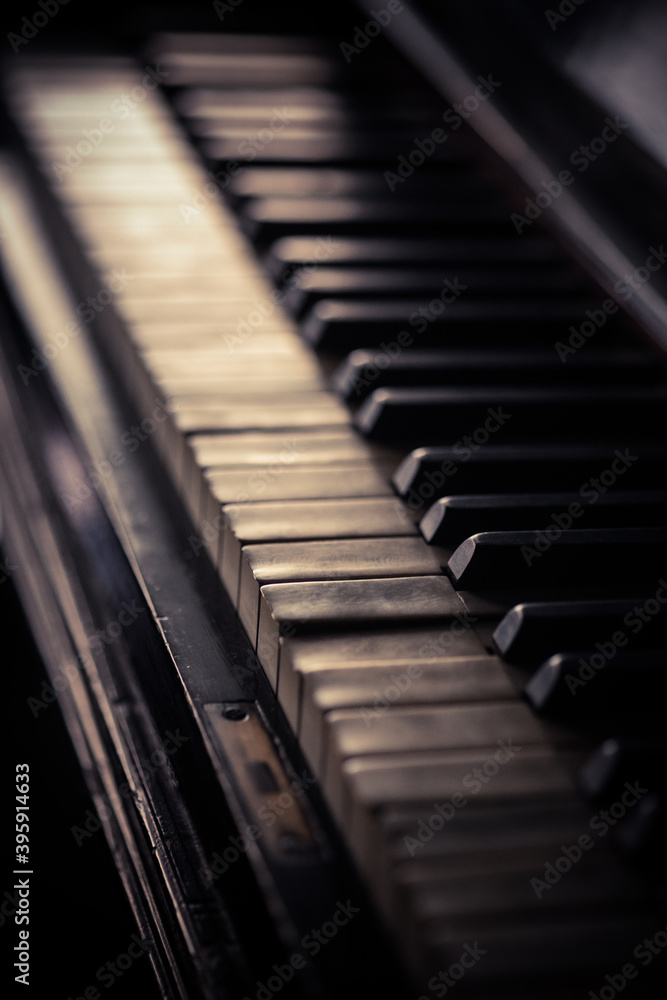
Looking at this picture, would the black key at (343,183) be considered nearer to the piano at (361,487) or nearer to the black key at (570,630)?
the piano at (361,487)

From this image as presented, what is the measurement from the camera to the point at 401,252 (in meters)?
2.20

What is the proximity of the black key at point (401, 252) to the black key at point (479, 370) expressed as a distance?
1.19 feet

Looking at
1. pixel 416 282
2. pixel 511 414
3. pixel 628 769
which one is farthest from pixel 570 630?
pixel 416 282

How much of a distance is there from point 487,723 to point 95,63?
2510 mm

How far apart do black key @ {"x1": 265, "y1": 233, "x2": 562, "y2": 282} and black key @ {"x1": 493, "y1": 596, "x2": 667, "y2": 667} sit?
107 centimetres

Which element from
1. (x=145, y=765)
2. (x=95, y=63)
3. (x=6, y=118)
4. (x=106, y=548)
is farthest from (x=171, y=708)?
(x=95, y=63)

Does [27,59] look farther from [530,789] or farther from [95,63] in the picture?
[530,789]

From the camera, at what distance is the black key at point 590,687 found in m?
1.17

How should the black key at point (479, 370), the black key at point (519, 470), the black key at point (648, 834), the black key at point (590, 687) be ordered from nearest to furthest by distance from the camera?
the black key at point (648, 834) → the black key at point (590, 687) → the black key at point (519, 470) → the black key at point (479, 370)

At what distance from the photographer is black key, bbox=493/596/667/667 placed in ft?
4.09

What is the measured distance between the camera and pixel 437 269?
2.16 meters

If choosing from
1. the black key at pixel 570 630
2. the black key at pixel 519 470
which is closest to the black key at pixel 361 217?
the black key at pixel 519 470

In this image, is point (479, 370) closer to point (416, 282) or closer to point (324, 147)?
point (416, 282)

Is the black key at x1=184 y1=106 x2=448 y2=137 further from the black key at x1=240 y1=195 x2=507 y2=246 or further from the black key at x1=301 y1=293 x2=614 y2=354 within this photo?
the black key at x1=301 y1=293 x2=614 y2=354
